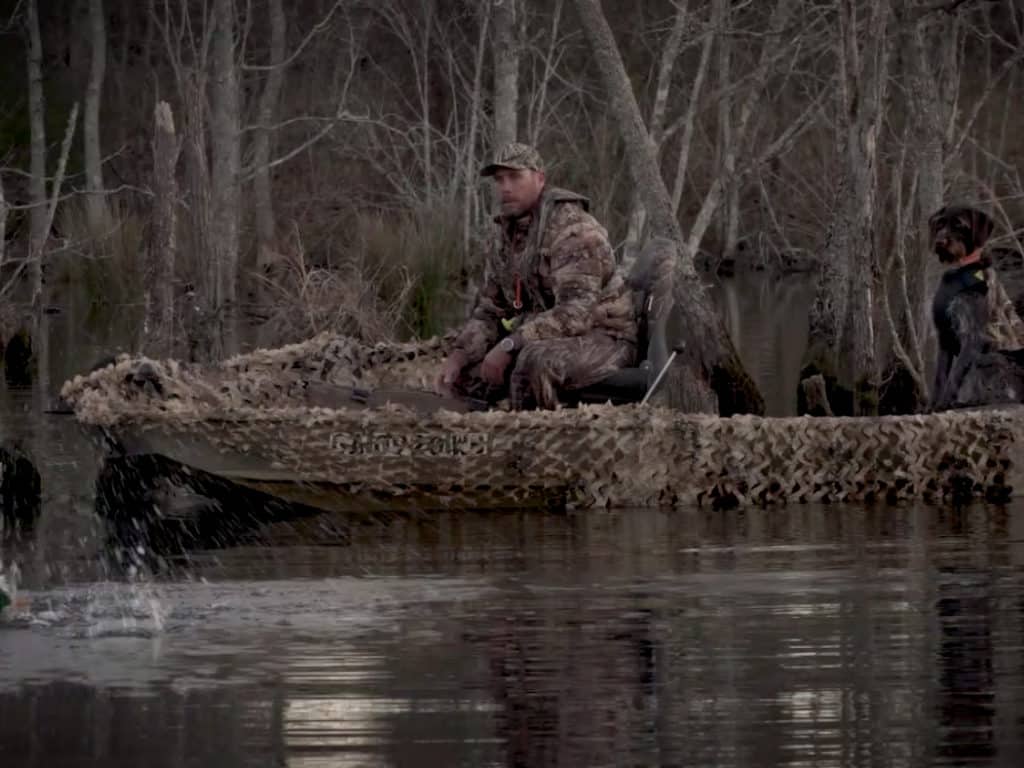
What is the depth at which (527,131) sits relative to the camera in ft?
105

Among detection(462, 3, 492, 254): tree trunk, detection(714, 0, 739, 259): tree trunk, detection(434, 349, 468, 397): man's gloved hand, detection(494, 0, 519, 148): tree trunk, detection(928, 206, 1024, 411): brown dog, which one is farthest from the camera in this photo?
detection(462, 3, 492, 254): tree trunk

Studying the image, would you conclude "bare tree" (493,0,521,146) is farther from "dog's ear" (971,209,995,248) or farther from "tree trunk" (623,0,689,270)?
"dog's ear" (971,209,995,248)

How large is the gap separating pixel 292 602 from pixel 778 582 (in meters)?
2.00

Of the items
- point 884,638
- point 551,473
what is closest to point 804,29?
point 551,473

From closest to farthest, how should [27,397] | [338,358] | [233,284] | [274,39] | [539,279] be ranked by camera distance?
[539,279] < [338,358] < [27,397] < [233,284] < [274,39]

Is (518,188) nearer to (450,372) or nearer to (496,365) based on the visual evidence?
(496,365)

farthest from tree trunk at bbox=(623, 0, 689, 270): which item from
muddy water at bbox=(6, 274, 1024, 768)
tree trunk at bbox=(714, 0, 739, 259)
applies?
muddy water at bbox=(6, 274, 1024, 768)

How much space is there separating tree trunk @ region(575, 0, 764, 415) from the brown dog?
223 centimetres

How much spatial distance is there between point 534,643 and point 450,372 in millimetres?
4717

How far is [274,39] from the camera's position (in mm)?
35312

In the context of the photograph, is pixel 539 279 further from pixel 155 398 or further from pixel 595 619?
pixel 595 619

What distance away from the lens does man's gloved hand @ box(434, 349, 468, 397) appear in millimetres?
14539

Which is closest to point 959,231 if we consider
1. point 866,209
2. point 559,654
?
point 866,209

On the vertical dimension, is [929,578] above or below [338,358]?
below
